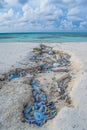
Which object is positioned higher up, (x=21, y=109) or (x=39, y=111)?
(x=21, y=109)

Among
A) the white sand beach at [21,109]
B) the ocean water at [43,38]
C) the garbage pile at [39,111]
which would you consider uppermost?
the white sand beach at [21,109]

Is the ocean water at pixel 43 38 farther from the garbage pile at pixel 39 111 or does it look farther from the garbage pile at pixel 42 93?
the garbage pile at pixel 39 111

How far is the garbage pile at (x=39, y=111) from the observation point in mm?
5636

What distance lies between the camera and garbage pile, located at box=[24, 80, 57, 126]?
5.64m

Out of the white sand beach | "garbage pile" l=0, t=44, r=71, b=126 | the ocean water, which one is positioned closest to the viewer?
the white sand beach

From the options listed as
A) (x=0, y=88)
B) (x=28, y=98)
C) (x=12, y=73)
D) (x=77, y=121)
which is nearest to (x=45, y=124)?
(x=77, y=121)

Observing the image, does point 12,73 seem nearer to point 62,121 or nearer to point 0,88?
A: point 0,88

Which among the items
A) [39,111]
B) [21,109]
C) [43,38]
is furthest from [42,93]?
[43,38]

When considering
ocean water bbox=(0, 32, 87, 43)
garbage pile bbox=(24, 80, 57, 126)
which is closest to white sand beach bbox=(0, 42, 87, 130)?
garbage pile bbox=(24, 80, 57, 126)

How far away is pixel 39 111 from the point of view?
20.5ft

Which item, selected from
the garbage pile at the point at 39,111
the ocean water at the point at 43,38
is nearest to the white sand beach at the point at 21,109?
the garbage pile at the point at 39,111

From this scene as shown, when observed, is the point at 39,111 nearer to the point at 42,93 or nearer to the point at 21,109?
the point at 21,109

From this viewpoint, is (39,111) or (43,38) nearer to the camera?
(39,111)

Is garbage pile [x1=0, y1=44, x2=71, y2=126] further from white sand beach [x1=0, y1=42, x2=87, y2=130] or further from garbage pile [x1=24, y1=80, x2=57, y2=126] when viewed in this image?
white sand beach [x1=0, y1=42, x2=87, y2=130]
